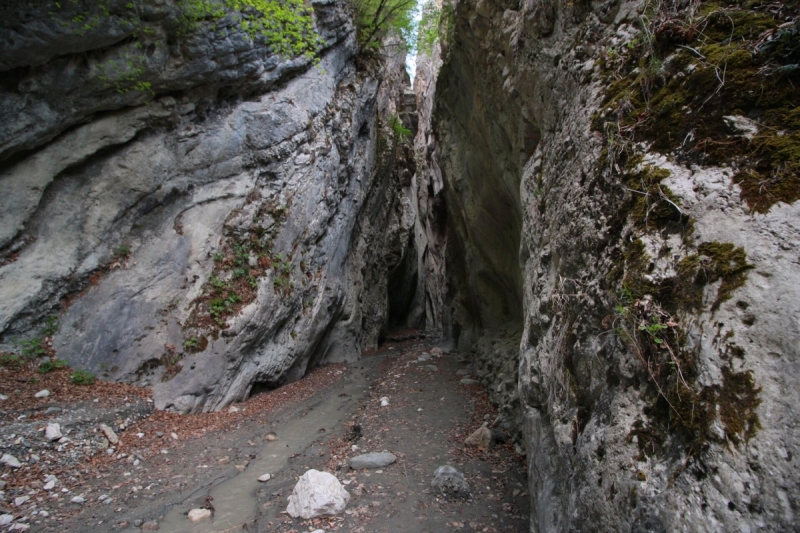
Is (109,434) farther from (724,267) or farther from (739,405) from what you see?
(724,267)

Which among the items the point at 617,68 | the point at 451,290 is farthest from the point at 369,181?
the point at 617,68

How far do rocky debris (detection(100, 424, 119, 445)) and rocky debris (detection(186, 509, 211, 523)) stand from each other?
2253mm

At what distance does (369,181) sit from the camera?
16719mm

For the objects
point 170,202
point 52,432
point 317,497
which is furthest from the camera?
point 170,202

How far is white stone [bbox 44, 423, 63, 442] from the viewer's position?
19.2ft

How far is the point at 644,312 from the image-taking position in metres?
2.69

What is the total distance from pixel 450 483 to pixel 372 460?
1355 millimetres

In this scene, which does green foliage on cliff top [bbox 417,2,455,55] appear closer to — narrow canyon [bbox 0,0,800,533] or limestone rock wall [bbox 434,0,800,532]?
narrow canyon [bbox 0,0,800,533]

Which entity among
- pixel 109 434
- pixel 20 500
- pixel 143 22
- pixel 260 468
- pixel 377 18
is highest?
pixel 377 18

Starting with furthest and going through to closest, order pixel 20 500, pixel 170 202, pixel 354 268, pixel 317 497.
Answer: pixel 354 268 < pixel 170 202 < pixel 317 497 < pixel 20 500

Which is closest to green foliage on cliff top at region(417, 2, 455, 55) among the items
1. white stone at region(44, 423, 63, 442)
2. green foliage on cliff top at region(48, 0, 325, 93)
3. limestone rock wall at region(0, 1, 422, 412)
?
limestone rock wall at region(0, 1, 422, 412)

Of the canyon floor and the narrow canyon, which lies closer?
the narrow canyon

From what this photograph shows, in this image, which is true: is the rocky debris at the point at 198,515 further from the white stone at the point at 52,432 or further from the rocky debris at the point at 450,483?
the rocky debris at the point at 450,483

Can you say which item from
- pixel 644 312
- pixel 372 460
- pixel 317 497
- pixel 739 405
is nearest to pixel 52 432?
pixel 317 497
